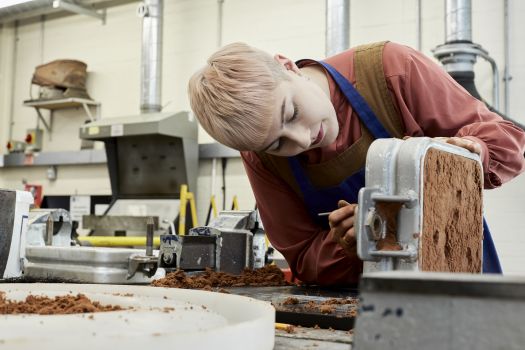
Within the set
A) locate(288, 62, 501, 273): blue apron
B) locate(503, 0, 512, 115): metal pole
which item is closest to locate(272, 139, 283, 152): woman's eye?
locate(288, 62, 501, 273): blue apron

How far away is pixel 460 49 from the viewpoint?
10.7 feet

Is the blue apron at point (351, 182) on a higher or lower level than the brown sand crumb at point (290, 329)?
higher

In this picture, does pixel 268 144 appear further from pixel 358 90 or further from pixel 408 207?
pixel 408 207

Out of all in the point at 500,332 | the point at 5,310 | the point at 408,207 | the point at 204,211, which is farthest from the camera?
the point at 204,211

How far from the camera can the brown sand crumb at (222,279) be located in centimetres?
126

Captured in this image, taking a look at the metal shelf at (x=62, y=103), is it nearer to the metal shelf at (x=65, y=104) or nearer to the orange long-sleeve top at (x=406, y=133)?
the metal shelf at (x=65, y=104)

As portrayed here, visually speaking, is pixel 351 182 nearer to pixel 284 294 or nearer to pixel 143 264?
pixel 284 294

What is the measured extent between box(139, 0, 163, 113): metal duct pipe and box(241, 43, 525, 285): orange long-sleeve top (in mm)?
3184

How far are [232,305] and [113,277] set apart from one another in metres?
0.75

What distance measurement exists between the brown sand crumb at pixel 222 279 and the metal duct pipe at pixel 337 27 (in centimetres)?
249

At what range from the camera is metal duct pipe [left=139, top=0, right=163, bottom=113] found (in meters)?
4.60

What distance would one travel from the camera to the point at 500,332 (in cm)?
42

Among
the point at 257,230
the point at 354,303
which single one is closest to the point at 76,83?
the point at 257,230

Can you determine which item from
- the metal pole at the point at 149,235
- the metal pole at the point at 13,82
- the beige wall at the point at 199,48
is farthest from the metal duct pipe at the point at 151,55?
the metal pole at the point at 149,235
